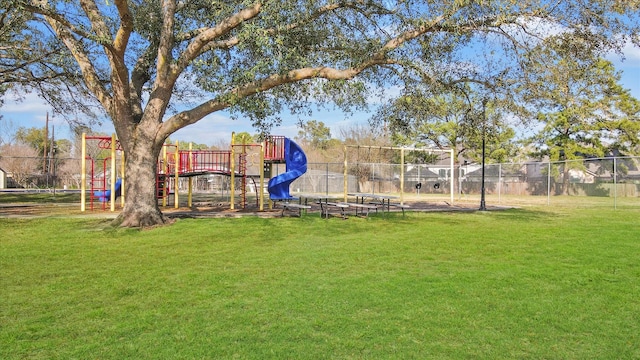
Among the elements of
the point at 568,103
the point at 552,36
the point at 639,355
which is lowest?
the point at 639,355

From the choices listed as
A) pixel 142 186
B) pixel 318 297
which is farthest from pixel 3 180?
pixel 318 297

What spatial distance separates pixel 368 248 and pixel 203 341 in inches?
215

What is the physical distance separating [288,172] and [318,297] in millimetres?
12380

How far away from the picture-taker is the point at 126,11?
1080 centimetres

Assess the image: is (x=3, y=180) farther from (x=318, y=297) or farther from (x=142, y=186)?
(x=318, y=297)

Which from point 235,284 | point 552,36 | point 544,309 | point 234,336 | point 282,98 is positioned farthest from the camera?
point 282,98

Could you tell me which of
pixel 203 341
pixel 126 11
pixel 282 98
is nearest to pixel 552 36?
pixel 282 98

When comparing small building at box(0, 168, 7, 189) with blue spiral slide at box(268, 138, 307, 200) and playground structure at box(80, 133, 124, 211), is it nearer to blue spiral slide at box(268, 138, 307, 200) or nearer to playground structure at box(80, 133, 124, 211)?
playground structure at box(80, 133, 124, 211)

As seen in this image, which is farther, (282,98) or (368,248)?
(282,98)

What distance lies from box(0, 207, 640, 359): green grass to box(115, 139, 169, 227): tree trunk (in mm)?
1553

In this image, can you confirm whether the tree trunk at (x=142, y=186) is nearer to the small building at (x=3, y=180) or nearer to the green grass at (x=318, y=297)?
the green grass at (x=318, y=297)

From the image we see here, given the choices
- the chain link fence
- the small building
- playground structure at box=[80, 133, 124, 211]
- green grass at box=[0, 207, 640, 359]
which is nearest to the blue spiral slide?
playground structure at box=[80, 133, 124, 211]

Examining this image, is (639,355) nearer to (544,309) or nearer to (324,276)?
(544,309)

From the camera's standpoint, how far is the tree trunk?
12133 mm
